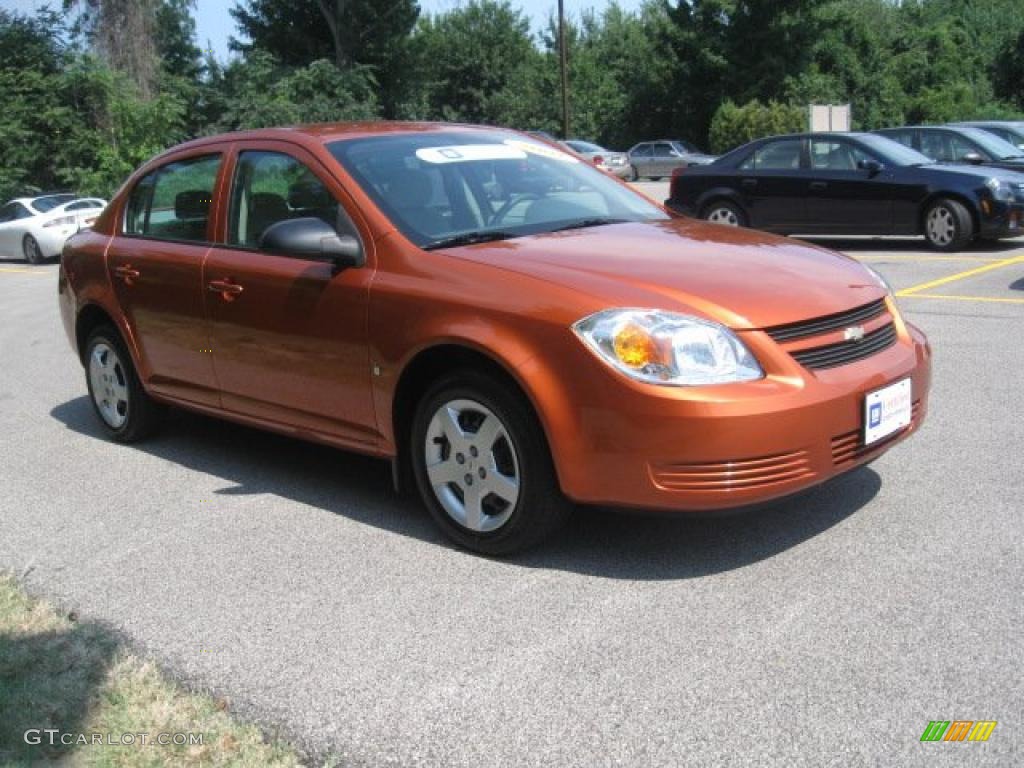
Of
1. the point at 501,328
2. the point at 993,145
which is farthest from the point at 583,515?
the point at 993,145

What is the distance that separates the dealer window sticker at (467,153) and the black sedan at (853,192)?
8408 mm

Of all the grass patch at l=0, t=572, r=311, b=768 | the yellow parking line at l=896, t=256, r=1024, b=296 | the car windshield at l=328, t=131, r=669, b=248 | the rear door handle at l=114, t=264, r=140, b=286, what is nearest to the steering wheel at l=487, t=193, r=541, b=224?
the car windshield at l=328, t=131, r=669, b=248

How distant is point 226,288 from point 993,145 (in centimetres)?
1354

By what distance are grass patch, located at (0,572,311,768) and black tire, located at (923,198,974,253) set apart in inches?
455

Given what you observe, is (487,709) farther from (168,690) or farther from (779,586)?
Answer: (779,586)

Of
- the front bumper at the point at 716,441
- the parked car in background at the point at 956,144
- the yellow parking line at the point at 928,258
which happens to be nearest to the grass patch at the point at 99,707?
the front bumper at the point at 716,441

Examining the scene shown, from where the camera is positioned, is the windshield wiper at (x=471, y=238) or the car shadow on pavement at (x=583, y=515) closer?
the car shadow on pavement at (x=583, y=515)

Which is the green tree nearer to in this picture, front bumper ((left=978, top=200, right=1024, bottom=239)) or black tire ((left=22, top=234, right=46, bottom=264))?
→ black tire ((left=22, top=234, right=46, bottom=264))

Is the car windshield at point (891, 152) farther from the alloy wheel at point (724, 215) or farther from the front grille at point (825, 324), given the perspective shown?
the front grille at point (825, 324)

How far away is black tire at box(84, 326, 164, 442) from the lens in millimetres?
6105

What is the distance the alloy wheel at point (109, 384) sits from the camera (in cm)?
620

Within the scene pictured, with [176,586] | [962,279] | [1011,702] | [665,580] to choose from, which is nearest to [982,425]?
[665,580]

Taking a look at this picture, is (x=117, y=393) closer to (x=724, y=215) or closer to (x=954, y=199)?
(x=724, y=215)

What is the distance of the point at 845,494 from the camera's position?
185 inches
